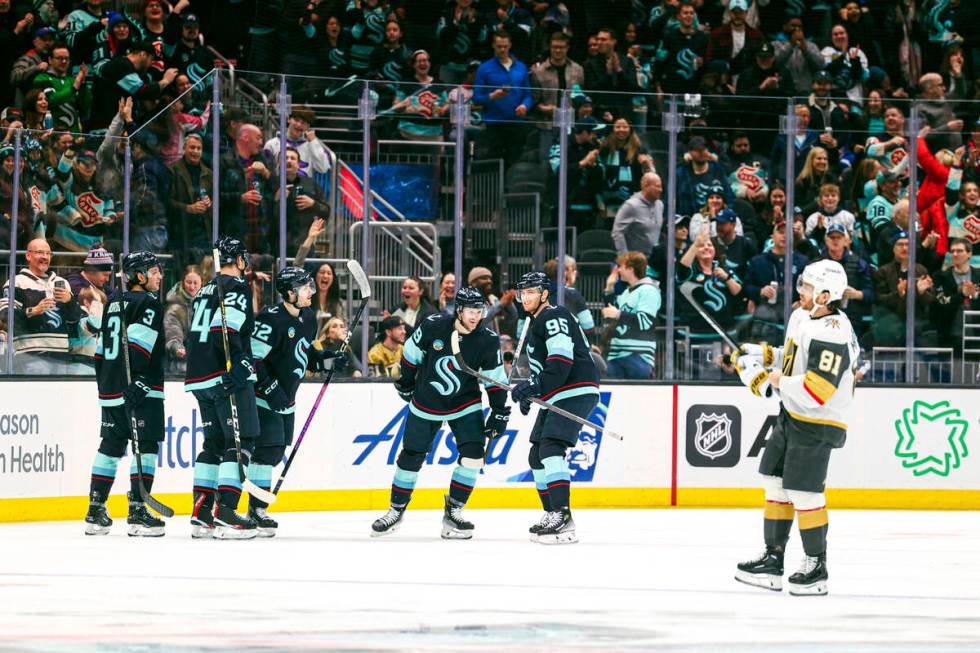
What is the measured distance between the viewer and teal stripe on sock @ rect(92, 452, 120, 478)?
8.52m

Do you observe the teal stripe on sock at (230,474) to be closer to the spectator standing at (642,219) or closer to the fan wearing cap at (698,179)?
the spectator standing at (642,219)

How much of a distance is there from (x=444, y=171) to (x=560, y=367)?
2.49 m

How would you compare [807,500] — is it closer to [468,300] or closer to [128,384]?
[468,300]

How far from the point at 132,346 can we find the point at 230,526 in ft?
3.59

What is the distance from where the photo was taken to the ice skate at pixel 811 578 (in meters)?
6.43

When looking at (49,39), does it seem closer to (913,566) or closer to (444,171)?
(444,171)

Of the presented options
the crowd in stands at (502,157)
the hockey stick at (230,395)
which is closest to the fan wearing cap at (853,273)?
the crowd in stands at (502,157)

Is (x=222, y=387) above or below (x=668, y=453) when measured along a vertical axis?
above

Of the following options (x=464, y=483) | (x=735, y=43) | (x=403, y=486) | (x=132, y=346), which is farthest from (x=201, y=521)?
(x=735, y=43)

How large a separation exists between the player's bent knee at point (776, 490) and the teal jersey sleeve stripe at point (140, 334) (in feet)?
11.6

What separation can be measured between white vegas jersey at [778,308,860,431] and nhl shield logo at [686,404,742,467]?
4268 mm

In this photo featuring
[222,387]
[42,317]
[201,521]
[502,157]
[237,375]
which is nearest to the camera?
[237,375]

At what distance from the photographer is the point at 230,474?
8336 millimetres

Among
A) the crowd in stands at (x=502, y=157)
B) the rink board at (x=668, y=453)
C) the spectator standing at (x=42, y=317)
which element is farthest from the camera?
the rink board at (x=668, y=453)
